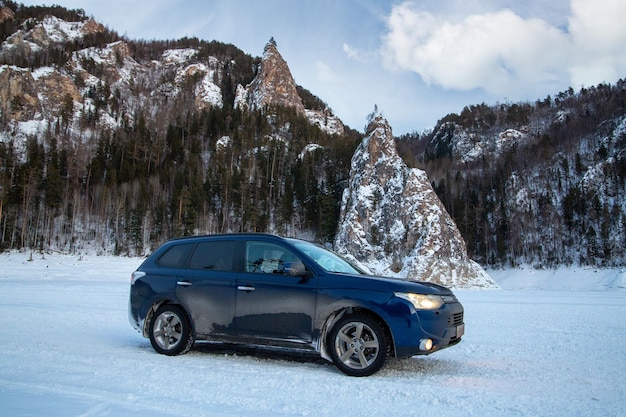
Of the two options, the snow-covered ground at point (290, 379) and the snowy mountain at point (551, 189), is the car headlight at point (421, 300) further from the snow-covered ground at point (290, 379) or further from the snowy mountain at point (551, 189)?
the snowy mountain at point (551, 189)

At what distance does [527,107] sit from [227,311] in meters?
169

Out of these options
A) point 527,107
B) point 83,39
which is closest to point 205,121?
point 83,39

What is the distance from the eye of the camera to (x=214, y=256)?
21.9ft

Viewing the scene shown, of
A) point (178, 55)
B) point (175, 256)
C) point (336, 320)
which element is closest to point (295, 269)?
point (336, 320)

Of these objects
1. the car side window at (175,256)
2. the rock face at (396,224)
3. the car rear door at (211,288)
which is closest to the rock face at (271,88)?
the rock face at (396,224)

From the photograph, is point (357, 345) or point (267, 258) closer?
point (357, 345)

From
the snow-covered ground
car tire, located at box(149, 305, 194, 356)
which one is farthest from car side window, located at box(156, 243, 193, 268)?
the snow-covered ground

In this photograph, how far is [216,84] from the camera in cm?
12400

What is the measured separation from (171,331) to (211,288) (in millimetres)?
1025

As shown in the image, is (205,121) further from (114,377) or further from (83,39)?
(114,377)

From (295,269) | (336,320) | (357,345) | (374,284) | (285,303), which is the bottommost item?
(357,345)

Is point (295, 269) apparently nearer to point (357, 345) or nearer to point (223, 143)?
point (357, 345)

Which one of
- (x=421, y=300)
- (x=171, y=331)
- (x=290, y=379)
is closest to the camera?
(x=290, y=379)

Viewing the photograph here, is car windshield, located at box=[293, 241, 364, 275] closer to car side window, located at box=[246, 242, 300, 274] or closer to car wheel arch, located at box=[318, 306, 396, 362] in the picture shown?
car side window, located at box=[246, 242, 300, 274]
